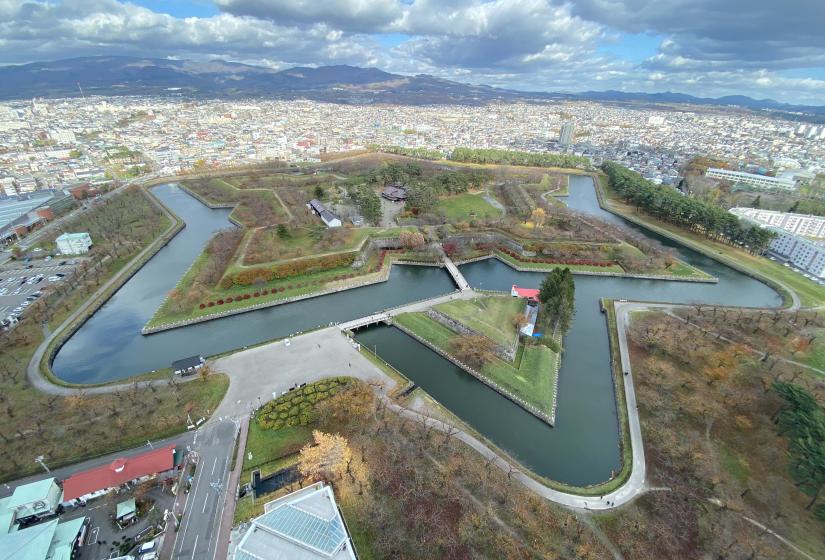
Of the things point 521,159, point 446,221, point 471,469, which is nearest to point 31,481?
point 471,469

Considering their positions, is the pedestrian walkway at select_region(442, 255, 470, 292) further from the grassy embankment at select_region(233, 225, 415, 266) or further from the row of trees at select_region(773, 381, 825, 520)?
the row of trees at select_region(773, 381, 825, 520)

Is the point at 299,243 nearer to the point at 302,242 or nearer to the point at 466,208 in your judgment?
the point at 302,242

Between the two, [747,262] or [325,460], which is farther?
[747,262]

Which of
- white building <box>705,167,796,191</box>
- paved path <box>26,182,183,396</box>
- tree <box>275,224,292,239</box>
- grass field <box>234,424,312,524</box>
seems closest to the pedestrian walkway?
tree <box>275,224,292,239</box>

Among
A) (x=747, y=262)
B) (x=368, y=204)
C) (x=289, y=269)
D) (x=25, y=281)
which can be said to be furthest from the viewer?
(x=368, y=204)

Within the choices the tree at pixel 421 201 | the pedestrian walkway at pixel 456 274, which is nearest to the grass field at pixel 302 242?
the tree at pixel 421 201

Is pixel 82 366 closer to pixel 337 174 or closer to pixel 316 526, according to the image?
pixel 316 526

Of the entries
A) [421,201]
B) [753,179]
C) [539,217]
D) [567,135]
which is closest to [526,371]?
[539,217]

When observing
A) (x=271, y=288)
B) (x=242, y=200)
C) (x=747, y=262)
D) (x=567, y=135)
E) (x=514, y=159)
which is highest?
(x=567, y=135)
